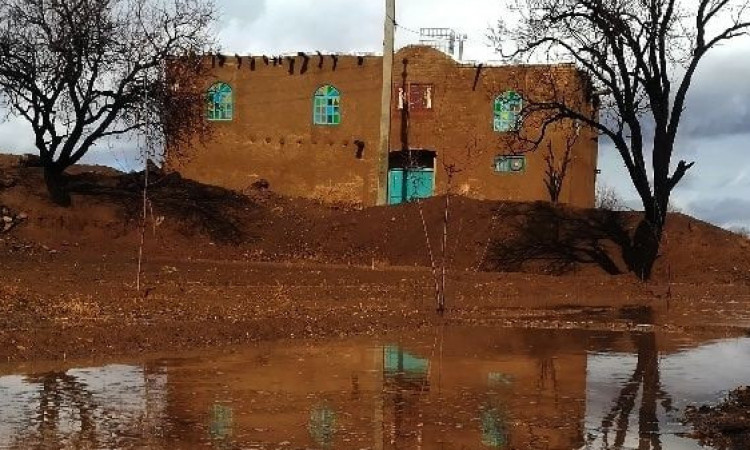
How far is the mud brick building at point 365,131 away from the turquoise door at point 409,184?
0.16 ft

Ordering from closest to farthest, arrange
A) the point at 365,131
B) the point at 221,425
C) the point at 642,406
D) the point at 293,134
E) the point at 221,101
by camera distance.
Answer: the point at 221,425 → the point at 642,406 → the point at 365,131 → the point at 293,134 → the point at 221,101

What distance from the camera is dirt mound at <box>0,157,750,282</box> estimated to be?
108 feet

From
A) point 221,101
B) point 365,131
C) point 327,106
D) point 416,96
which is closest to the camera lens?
point 365,131

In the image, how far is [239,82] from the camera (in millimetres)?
46844

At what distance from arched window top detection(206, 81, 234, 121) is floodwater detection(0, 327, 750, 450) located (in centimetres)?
3253

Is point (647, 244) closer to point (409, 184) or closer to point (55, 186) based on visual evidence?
point (409, 184)

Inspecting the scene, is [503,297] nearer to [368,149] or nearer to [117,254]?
[117,254]

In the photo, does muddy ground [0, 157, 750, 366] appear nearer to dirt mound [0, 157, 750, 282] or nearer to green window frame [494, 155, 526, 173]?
dirt mound [0, 157, 750, 282]

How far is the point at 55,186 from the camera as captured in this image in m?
34.8

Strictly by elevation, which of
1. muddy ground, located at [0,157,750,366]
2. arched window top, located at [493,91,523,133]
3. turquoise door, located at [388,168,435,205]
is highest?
arched window top, located at [493,91,523,133]

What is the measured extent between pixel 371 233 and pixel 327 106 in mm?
12638

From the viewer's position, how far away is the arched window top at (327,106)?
4625cm

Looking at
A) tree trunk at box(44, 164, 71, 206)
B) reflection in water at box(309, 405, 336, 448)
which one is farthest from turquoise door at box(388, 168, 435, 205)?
reflection in water at box(309, 405, 336, 448)

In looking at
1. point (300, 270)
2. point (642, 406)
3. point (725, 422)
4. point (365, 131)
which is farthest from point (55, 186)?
point (725, 422)
